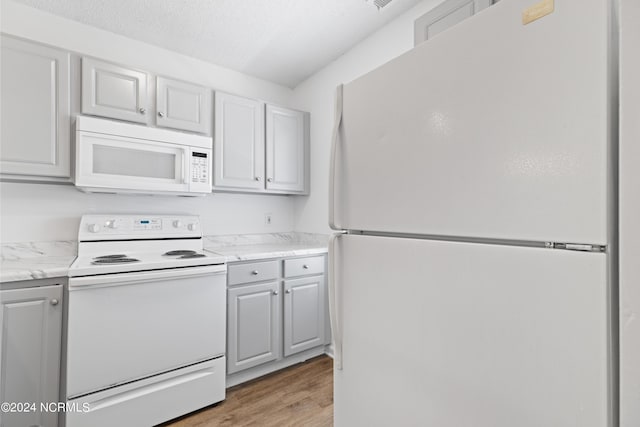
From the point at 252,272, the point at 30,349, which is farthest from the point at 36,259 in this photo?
the point at 252,272

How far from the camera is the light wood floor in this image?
5.87ft

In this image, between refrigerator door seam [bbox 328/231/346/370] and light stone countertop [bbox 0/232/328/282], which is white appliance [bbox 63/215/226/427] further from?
refrigerator door seam [bbox 328/231/346/370]

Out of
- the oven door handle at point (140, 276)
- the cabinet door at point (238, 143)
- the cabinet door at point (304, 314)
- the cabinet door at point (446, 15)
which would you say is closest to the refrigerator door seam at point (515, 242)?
the cabinet door at point (446, 15)

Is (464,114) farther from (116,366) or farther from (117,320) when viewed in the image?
(116,366)

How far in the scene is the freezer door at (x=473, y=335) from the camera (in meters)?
0.56

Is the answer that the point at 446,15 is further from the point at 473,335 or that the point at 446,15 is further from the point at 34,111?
the point at 34,111

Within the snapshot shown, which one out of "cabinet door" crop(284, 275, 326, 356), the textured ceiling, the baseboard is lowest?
the baseboard

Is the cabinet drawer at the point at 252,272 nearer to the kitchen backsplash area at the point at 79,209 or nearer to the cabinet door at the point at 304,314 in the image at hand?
the cabinet door at the point at 304,314

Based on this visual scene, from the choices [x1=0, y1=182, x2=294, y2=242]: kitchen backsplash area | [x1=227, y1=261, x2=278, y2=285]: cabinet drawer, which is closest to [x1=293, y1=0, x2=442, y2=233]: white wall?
[x1=0, y1=182, x2=294, y2=242]: kitchen backsplash area

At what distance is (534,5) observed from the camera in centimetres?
63

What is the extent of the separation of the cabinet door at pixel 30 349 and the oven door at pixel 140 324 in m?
0.09

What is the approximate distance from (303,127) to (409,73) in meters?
2.16

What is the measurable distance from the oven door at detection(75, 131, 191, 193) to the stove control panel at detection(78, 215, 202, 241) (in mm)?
268

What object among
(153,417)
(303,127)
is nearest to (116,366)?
(153,417)
